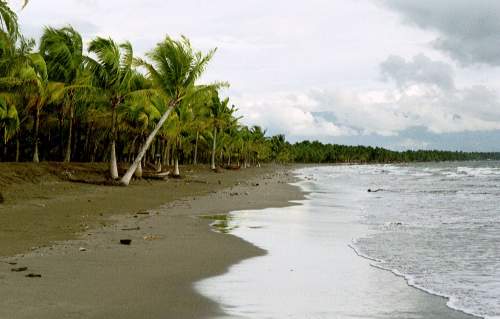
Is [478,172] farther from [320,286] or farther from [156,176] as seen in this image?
[320,286]

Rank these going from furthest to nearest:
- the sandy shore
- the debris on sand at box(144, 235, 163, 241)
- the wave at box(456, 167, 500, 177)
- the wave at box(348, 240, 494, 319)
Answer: the wave at box(456, 167, 500, 177) → the debris on sand at box(144, 235, 163, 241) → the wave at box(348, 240, 494, 319) → the sandy shore

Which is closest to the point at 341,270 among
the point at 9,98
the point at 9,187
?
the point at 9,187

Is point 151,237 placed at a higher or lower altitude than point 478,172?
lower

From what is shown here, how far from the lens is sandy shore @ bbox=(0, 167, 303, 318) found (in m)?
6.15

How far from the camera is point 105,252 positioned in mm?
9531

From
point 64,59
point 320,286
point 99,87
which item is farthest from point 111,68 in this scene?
point 320,286

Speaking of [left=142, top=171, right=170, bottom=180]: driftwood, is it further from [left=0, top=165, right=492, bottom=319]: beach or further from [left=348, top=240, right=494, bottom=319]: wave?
[left=348, top=240, right=494, bottom=319]: wave

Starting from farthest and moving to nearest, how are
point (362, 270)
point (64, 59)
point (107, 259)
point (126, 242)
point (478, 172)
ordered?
1. point (478, 172)
2. point (64, 59)
3. point (126, 242)
4. point (107, 259)
5. point (362, 270)

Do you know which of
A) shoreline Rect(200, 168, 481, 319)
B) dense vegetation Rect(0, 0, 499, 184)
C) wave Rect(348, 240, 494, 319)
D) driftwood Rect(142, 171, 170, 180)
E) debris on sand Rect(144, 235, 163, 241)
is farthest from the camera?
driftwood Rect(142, 171, 170, 180)

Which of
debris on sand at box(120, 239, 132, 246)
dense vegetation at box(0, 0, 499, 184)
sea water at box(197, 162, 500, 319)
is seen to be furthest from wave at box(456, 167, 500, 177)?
debris on sand at box(120, 239, 132, 246)

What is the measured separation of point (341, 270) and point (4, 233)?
7.08 meters

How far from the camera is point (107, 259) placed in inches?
351

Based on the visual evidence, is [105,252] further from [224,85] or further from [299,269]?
[224,85]

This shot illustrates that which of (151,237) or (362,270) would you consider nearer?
(362,270)
